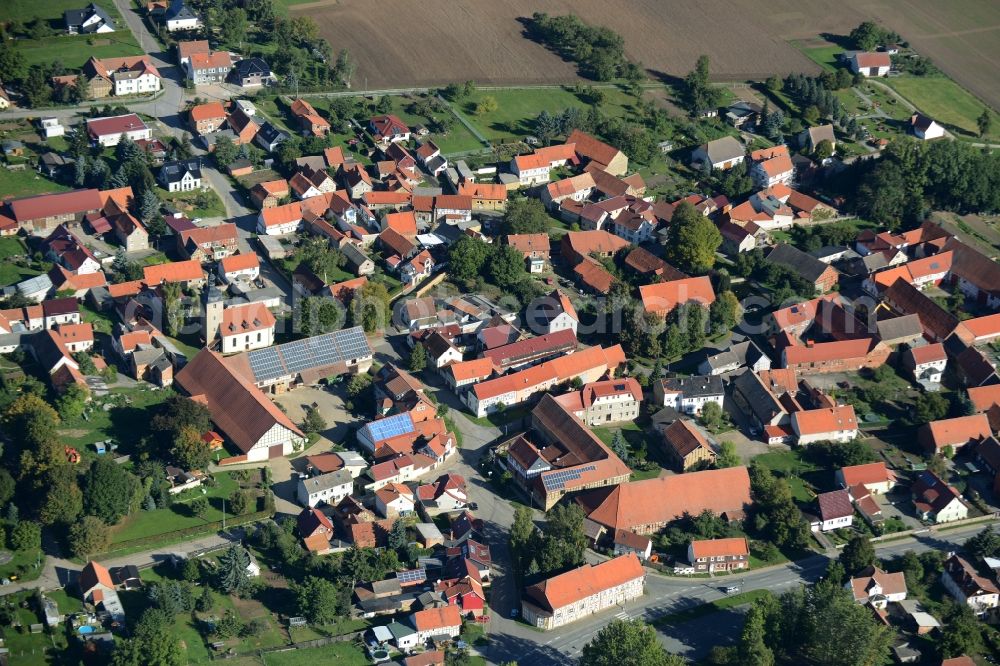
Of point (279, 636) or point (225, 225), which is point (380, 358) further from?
point (279, 636)

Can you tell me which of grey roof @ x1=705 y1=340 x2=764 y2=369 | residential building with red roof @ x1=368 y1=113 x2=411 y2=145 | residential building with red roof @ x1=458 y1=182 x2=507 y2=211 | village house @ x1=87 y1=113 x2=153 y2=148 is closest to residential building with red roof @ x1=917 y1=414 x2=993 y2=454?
grey roof @ x1=705 y1=340 x2=764 y2=369

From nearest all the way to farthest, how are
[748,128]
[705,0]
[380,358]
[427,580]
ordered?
[427,580], [380,358], [748,128], [705,0]

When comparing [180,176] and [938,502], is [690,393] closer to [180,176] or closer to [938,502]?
[938,502]

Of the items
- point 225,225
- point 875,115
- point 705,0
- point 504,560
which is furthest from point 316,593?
point 705,0

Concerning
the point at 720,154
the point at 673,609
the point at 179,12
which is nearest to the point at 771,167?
the point at 720,154

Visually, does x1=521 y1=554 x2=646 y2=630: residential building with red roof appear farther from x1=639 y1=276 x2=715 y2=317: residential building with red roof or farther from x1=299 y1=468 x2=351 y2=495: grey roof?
x1=639 y1=276 x2=715 y2=317: residential building with red roof

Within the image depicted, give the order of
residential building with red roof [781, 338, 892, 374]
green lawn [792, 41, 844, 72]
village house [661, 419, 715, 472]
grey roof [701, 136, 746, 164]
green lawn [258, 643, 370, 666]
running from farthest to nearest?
1. green lawn [792, 41, 844, 72]
2. grey roof [701, 136, 746, 164]
3. residential building with red roof [781, 338, 892, 374]
4. village house [661, 419, 715, 472]
5. green lawn [258, 643, 370, 666]

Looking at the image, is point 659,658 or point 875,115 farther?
point 875,115
